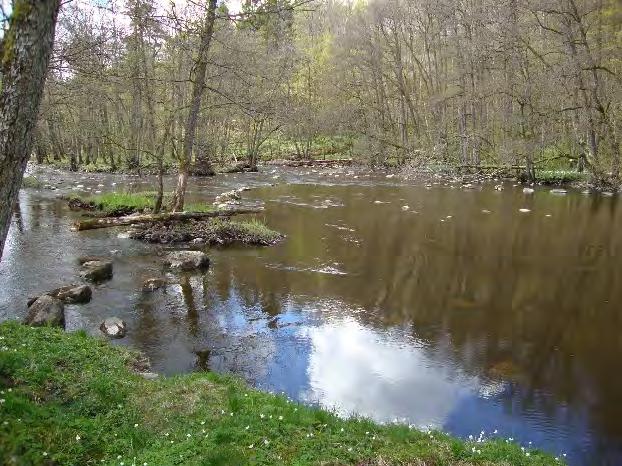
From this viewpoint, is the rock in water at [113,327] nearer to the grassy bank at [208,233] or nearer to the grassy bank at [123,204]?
the grassy bank at [208,233]

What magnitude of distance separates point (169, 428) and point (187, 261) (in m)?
9.03

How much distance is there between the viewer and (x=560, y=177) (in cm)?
3441

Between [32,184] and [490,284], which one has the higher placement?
[32,184]

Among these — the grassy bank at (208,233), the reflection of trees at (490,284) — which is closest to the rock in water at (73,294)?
the reflection of trees at (490,284)

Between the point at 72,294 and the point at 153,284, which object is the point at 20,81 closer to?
the point at 72,294

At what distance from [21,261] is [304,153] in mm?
44094

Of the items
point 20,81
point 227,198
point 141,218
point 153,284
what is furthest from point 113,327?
point 227,198

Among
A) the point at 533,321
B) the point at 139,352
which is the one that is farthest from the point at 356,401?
the point at 533,321

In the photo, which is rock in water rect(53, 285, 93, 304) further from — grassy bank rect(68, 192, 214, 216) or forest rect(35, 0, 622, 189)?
grassy bank rect(68, 192, 214, 216)

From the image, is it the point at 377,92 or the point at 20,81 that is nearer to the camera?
the point at 20,81

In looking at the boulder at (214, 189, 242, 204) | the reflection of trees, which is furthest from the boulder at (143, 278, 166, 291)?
the boulder at (214, 189, 242, 204)

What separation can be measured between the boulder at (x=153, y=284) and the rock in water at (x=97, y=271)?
120cm

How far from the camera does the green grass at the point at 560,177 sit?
33688 mm

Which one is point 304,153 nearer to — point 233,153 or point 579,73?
point 233,153
